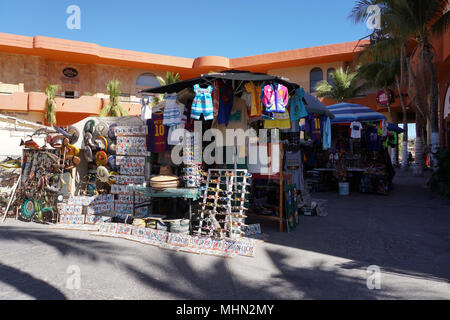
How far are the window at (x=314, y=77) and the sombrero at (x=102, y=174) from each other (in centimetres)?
2223

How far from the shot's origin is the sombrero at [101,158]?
→ 313 inches

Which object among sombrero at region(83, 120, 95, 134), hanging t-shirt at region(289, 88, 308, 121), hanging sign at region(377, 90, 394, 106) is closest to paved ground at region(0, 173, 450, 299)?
hanging t-shirt at region(289, 88, 308, 121)

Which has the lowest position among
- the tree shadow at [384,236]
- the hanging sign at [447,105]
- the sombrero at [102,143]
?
the tree shadow at [384,236]

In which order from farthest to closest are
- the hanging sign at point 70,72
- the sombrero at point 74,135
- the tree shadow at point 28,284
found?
the hanging sign at point 70,72
the sombrero at point 74,135
the tree shadow at point 28,284

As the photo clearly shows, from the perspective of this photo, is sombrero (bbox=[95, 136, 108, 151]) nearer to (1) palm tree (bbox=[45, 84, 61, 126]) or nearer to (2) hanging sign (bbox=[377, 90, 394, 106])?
(1) palm tree (bbox=[45, 84, 61, 126])

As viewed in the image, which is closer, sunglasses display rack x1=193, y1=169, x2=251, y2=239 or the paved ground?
the paved ground

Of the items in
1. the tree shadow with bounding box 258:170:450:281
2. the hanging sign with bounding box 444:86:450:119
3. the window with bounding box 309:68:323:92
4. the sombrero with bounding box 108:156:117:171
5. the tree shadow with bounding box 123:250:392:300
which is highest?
the window with bounding box 309:68:323:92

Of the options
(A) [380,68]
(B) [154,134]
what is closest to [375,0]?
(A) [380,68]

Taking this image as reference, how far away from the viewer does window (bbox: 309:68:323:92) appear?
26.2 meters

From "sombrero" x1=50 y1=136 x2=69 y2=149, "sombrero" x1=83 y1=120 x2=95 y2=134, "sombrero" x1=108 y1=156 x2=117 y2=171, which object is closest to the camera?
"sombrero" x1=50 y1=136 x2=69 y2=149

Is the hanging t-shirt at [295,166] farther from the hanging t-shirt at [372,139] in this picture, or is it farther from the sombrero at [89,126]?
the sombrero at [89,126]

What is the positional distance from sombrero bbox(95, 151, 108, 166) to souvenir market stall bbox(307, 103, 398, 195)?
305 inches

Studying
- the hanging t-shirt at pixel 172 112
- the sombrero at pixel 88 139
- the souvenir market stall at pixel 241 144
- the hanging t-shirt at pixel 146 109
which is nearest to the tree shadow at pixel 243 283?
the souvenir market stall at pixel 241 144

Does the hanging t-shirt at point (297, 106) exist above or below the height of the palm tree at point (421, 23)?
below
